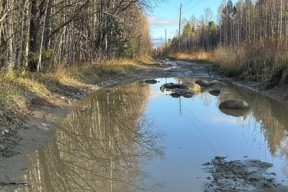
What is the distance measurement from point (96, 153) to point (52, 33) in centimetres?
802

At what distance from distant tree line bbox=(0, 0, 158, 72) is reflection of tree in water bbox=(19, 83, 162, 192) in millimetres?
3142

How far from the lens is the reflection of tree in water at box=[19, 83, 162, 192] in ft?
14.3

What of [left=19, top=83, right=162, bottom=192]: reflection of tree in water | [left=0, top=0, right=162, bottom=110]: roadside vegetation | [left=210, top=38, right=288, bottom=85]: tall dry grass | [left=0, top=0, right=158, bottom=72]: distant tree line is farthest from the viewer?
[left=210, top=38, right=288, bottom=85]: tall dry grass

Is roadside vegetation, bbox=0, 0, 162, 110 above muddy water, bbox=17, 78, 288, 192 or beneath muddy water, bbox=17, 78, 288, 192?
above

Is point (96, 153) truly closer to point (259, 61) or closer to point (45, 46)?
point (45, 46)

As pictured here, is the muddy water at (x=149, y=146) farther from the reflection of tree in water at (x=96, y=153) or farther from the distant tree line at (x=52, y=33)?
the distant tree line at (x=52, y=33)

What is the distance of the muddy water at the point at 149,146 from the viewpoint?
4438mm

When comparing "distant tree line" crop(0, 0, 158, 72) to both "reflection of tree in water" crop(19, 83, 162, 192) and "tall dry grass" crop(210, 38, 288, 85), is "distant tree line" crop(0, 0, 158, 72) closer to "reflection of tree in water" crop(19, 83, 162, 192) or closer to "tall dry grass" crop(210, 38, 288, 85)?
"reflection of tree in water" crop(19, 83, 162, 192)

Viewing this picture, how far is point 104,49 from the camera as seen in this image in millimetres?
21797

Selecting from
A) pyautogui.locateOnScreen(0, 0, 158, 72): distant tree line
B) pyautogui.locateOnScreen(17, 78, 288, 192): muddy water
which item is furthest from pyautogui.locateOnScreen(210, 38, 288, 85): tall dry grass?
pyautogui.locateOnScreen(0, 0, 158, 72): distant tree line

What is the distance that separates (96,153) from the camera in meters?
5.55

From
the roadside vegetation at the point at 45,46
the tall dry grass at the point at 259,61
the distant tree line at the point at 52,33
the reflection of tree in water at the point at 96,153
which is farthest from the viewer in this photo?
the tall dry grass at the point at 259,61

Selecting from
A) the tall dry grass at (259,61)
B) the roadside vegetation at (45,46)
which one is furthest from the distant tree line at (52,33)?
the tall dry grass at (259,61)

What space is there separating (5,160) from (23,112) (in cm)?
254
